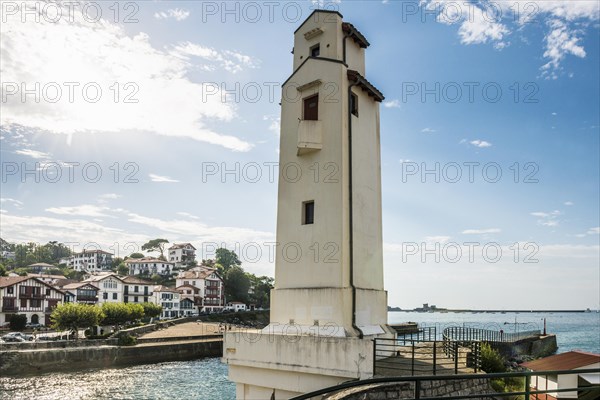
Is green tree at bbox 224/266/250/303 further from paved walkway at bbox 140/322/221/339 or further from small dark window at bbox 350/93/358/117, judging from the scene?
small dark window at bbox 350/93/358/117

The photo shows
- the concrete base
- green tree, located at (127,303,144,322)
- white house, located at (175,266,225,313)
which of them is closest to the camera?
the concrete base

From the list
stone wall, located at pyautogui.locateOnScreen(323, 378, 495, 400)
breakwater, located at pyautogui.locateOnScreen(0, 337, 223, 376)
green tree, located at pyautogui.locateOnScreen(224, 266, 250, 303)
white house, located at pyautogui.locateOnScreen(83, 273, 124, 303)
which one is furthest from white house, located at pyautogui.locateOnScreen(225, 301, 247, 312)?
stone wall, located at pyautogui.locateOnScreen(323, 378, 495, 400)

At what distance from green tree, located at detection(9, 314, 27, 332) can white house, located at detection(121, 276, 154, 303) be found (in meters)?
27.5

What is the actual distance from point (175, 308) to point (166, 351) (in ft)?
139

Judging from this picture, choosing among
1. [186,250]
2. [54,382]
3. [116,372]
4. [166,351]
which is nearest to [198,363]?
[166,351]

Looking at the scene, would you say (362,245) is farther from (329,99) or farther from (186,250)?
(186,250)

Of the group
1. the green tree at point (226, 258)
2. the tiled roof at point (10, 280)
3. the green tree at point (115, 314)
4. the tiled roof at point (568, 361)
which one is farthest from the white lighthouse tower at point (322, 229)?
the green tree at point (226, 258)

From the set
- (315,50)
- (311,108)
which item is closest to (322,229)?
(311,108)

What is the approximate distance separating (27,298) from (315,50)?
212ft

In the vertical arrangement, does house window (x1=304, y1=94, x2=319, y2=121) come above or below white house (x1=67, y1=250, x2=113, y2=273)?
above

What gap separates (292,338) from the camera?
1265 centimetres

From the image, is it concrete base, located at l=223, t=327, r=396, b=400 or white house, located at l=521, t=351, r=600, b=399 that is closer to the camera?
concrete base, located at l=223, t=327, r=396, b=400

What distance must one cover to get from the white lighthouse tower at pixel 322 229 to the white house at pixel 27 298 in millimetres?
59431

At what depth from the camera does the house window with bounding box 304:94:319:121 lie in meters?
15.2
